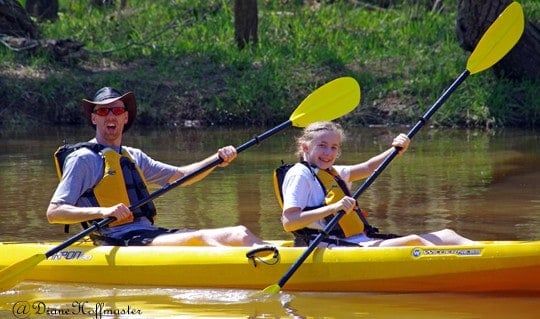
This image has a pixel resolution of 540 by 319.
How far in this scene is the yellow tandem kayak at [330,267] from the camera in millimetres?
6008

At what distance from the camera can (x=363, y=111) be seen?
13961 mm

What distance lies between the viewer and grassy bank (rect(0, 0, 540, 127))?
45.2 feet

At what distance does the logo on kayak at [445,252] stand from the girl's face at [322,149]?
605 millimetres

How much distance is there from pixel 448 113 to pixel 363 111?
0.93m

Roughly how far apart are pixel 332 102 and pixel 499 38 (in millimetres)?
1135

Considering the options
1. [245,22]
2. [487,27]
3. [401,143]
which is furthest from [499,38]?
[245,22]

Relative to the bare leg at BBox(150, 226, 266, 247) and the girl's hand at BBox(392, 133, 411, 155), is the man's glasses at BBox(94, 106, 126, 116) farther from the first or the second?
the girl's hand at BBox(392, 133, 411, 155)

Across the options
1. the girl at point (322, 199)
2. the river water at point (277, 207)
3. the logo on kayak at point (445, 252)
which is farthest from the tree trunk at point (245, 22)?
the logo on kayak at point (445, 252)

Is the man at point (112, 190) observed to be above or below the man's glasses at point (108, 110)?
below

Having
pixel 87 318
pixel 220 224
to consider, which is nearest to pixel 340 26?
pixel 220 224

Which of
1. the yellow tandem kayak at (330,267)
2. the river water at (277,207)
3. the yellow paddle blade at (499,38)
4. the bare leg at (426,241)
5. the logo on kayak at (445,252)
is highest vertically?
the yellow paddle blade at (499,38)

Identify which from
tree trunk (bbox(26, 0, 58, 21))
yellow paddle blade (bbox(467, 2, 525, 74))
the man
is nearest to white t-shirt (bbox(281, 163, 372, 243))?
the man

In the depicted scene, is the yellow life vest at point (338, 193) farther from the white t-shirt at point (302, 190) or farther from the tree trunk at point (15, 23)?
the tree trunk at point (15, 23)

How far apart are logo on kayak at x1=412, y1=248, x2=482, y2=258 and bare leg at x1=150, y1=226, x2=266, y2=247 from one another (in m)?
0.79
